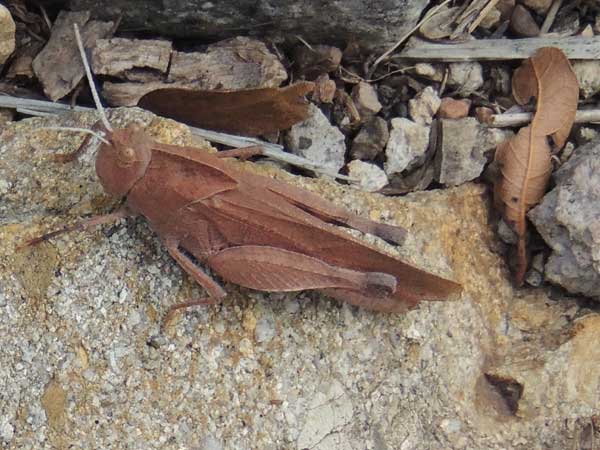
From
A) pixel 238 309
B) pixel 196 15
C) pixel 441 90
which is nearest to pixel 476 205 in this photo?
pixel 441 90

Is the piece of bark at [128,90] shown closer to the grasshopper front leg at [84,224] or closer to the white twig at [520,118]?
the grasshopper front leg at [84,224]

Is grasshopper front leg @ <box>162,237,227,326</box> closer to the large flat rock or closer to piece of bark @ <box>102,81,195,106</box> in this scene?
the large flat rock

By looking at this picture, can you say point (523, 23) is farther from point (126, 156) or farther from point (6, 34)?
point (6, 34)

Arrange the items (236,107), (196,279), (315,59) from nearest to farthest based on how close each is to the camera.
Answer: (196,279) < (236,107) < (315,59)

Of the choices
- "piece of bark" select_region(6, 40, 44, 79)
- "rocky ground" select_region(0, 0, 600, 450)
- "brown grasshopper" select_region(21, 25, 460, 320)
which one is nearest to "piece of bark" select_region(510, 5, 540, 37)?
"rocky ground" select_region(0, 0, 600, 450)

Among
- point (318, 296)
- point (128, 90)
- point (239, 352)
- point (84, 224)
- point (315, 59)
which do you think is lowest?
point (239, 352)

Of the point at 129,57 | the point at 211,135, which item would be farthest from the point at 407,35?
the point at 129,57
